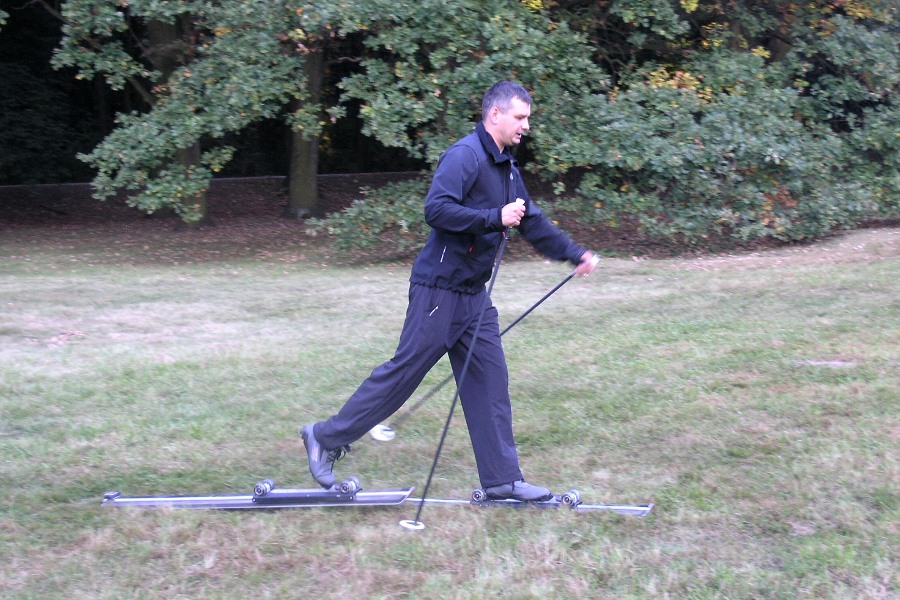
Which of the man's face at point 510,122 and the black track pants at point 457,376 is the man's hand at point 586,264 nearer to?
the black track pants at point 457,376

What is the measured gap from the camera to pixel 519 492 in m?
4.37

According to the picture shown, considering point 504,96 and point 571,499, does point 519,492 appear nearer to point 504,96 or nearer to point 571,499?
point 571,499

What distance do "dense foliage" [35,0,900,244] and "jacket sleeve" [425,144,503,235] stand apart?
8511 mm

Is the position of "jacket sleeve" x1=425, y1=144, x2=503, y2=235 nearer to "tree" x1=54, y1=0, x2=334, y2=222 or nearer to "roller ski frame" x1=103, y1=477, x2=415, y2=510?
"roller ski frame" x1=103, y1=477, x2=415, y2=510

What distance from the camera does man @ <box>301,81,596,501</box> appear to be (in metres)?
4.12

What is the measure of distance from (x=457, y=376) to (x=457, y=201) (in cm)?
87

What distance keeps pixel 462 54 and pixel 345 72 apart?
503 centimetres

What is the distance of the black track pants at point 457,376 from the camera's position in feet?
14.0

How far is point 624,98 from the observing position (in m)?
13.4

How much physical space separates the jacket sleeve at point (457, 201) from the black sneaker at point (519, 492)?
1.17 meters

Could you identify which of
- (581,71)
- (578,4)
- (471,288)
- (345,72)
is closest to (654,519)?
(471,288)

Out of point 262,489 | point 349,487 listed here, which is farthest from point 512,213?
point 262,489

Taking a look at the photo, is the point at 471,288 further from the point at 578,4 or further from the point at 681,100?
the point at 578,4

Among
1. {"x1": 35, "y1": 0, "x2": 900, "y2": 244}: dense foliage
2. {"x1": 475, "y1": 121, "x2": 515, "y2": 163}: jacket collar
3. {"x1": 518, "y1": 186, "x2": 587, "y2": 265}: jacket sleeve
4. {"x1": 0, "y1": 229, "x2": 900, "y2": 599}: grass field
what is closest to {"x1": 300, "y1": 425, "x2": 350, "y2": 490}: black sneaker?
{"x1": 0, "y1": 229, "x2": 900, "y2": 599}: grass field
